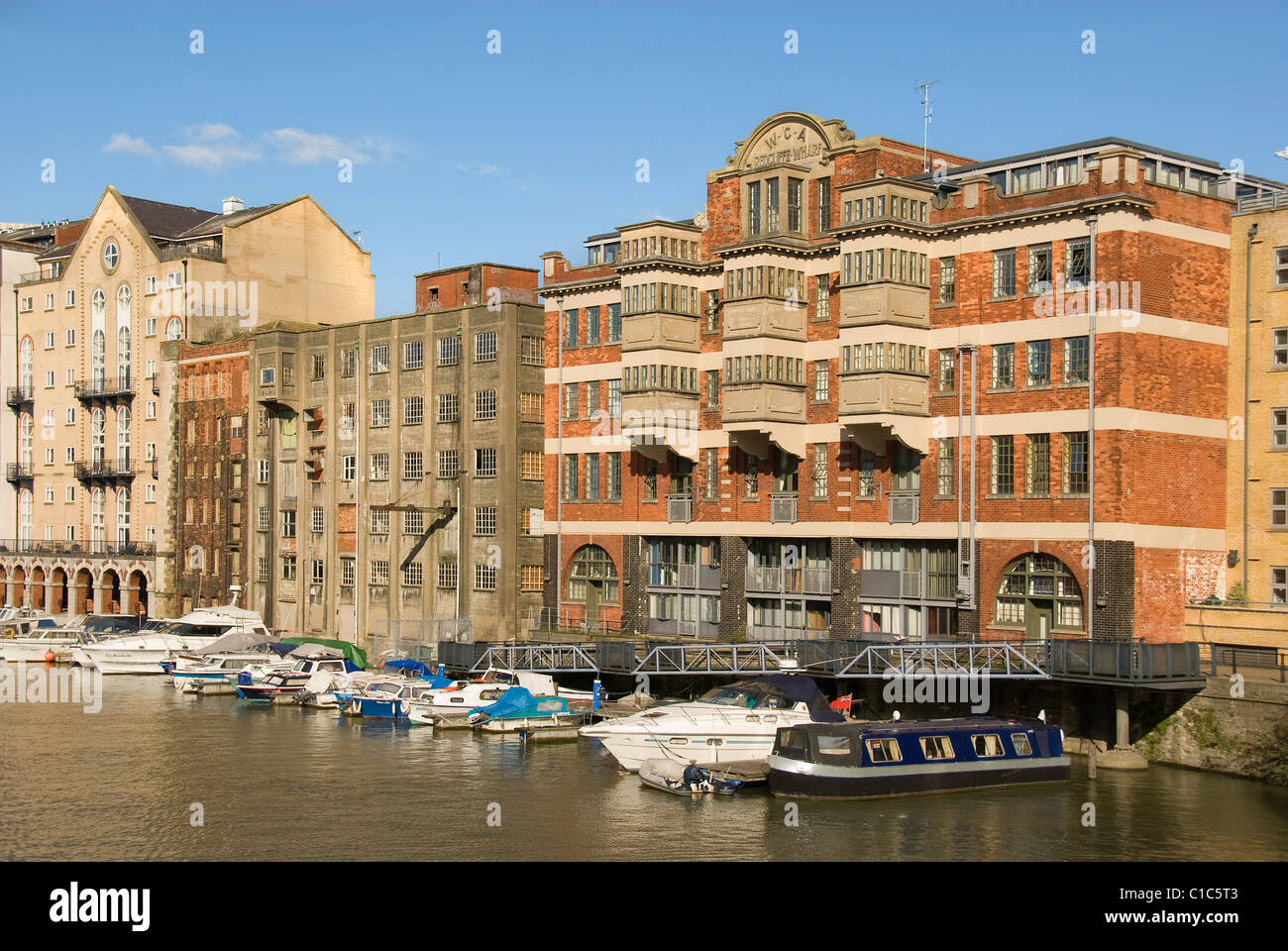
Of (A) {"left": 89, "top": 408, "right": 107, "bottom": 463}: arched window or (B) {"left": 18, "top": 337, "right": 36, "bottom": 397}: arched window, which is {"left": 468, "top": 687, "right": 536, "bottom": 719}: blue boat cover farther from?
(B) {"left": 18, "top": 337, "right": 36, "bottom": 397}: arched window

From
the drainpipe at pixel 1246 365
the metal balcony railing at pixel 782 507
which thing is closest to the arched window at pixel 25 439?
the metal balcony railing at pixel 782 507

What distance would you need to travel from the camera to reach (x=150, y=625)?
313ft

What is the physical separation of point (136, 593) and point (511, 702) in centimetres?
6309

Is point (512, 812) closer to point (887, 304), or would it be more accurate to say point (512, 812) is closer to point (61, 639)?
point (887, 304)

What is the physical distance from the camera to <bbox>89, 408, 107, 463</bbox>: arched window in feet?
366

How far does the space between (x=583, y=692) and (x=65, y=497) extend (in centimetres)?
7080

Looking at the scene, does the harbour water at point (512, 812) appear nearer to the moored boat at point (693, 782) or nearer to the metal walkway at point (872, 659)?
the moored boat at point (693, 782)

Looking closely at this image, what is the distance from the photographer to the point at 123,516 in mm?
110375

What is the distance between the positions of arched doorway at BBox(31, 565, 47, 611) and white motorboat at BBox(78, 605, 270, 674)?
32.9 metres

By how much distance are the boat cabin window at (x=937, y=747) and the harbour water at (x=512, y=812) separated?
52.1 inches

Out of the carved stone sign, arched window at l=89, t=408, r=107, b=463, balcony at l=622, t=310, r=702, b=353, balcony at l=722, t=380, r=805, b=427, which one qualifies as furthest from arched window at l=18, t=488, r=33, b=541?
the carved stone sign

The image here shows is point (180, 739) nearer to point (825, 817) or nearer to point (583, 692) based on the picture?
point (583, 692)

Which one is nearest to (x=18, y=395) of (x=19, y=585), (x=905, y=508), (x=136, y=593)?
(x=19, y=585)
